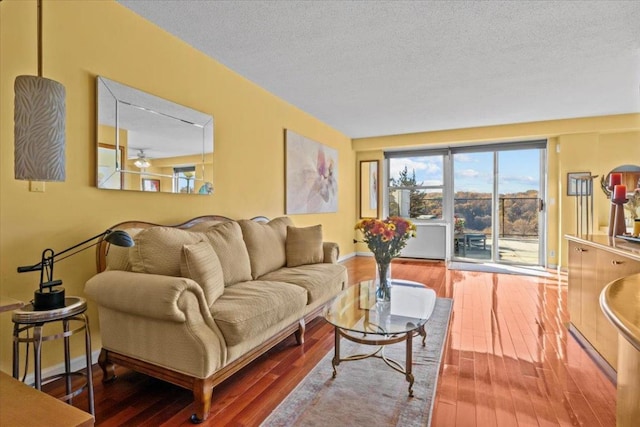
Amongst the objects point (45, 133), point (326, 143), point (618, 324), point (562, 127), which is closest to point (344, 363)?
point (618, 324)

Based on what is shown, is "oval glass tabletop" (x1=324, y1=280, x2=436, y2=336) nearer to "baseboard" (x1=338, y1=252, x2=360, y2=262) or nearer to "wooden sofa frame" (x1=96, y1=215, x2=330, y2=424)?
"wooden sofa frame" (x1=96, y1=215, x2=330, y2=424)

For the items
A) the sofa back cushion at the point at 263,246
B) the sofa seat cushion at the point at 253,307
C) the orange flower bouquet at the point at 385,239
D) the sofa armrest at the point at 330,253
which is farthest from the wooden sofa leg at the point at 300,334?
the sofa armrest at the point at 330,253

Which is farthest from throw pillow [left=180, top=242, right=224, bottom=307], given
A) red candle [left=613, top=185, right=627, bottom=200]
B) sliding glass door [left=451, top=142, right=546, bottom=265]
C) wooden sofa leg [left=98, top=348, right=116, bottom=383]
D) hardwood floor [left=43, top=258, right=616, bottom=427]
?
sliding glass door [left=451, top=142, right=546, bottom=265]

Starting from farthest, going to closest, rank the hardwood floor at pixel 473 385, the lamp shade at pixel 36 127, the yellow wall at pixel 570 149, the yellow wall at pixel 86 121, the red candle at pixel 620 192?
1. the yellow wall at pixel 570 149
2. the red candle at pixel 620 192
3. the yellow wall at pixel 86 121
4. the hardwood floor at pixel 473 385
5. the lamp shade at pixel 36 127

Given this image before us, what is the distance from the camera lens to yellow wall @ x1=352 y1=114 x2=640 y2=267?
203 inches

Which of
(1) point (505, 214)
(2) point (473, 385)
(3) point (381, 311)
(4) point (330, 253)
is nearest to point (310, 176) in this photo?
(4) point (330, 253)

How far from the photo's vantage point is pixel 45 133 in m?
1.65

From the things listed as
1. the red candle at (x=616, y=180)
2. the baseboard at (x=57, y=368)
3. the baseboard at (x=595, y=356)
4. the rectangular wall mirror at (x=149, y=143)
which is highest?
the rectangular wall mirror at (x=149, y=143)

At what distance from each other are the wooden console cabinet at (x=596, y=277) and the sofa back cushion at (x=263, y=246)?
92.4 inches

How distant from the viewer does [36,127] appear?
64.1 inches

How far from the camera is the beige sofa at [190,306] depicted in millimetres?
1695

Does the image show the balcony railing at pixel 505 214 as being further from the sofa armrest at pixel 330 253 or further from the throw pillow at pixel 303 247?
the throw pillow at pixel 303 247

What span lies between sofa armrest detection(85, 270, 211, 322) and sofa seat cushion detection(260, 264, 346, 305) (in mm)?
976

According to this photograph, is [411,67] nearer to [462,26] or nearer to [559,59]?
[462,26]
